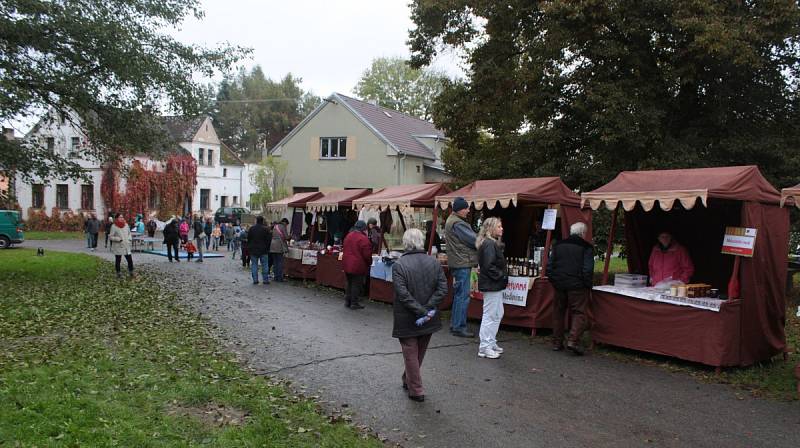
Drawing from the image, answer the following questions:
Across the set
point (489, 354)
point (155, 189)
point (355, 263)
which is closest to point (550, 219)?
point (489, 354)

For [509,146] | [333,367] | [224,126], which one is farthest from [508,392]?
[224,126]

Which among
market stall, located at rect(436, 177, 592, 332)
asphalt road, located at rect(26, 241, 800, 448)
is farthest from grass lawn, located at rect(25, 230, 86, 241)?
market stall, located at rect(436, 177, 592, 332)

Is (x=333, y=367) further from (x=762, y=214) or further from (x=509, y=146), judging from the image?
(x=509, y=146)

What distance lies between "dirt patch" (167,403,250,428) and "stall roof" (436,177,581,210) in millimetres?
5600

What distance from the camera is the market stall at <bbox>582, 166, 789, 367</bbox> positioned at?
24.2 feet

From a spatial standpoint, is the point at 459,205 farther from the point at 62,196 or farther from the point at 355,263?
the point at 62,196

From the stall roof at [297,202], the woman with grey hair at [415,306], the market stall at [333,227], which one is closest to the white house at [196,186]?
the stall roof at [297,202]

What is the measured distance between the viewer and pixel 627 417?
5.80 metres

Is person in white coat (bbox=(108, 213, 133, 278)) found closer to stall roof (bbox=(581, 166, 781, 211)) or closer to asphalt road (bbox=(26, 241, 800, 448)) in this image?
asphalt road (bbox=(26, 241, 800, 448))

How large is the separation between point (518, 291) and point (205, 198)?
144ft

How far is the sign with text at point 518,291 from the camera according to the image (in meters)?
9.73

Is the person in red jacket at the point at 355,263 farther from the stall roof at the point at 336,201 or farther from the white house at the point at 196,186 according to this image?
the white house at the point at 196,186

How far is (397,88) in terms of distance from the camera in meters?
60.9

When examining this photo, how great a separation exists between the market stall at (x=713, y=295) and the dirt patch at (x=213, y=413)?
5096 mm
